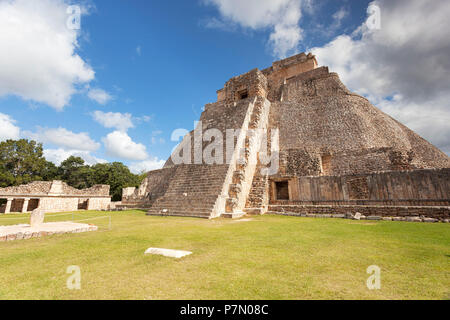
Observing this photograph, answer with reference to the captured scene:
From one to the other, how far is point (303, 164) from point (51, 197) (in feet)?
76.4

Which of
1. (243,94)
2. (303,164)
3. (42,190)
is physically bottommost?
(42,190)

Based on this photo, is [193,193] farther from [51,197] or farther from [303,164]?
[51,197]

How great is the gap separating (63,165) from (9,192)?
853 inches

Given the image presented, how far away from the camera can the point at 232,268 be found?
2.85m

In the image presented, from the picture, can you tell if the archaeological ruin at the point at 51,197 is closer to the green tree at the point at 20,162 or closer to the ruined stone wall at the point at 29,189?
the ruined stone wall at the point at 29,189

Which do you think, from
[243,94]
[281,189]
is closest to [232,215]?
[281,189]

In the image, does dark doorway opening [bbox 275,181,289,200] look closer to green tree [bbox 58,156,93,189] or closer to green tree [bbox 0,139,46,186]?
green tree [bbox 0,139,46,186]

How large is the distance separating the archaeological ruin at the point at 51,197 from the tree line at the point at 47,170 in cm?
738

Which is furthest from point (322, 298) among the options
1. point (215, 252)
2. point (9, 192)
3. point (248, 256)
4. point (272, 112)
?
point (9, 192)

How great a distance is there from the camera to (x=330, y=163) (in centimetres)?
1392

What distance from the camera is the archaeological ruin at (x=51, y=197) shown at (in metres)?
18.7

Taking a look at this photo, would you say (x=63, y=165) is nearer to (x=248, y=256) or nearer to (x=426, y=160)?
(x=248, y=256)

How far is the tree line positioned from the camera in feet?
88.7

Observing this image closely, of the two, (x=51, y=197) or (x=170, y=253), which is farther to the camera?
(x=51, y=197)
